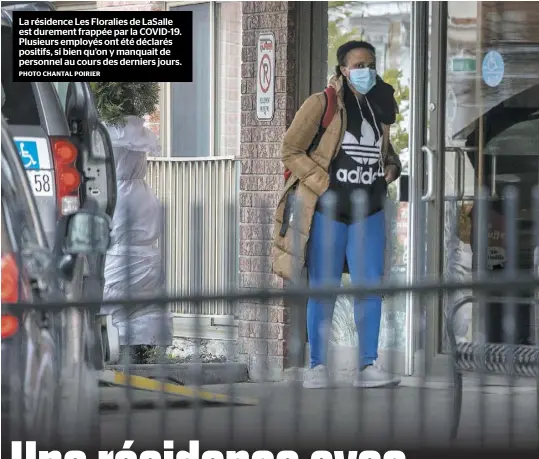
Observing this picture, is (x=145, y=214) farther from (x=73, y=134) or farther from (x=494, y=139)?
(x=494, y=139)

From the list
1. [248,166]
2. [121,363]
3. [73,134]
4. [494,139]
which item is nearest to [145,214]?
[248,166]

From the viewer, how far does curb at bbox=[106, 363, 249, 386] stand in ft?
11.9

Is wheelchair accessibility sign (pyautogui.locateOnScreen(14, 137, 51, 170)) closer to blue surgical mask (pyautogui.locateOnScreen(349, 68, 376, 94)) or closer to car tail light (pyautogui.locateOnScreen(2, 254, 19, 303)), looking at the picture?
blue surgical mask (pyautogui.locateOnScreen(349, 68, 376, 94))

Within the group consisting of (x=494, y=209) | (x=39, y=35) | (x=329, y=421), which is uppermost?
(x=39, y=35)

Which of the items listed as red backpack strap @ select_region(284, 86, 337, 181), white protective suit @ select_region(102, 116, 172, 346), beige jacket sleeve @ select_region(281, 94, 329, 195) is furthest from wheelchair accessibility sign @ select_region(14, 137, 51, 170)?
red backpack strap @ select_region(284, 86, 337, 181)

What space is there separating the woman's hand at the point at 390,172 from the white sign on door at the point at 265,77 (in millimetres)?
961

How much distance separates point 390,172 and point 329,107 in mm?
546

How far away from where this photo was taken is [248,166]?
9.08 metres

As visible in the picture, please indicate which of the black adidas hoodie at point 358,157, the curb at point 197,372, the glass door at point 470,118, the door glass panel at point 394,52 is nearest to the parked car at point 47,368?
the curb at point 197,372

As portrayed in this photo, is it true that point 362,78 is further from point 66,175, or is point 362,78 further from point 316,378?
point 316,378

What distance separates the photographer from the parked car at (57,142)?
22.9 ft

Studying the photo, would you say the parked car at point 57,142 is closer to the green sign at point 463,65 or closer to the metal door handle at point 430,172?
the metal door handle at point 430,172

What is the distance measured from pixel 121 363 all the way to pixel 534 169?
15.7ft

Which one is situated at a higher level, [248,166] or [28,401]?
[248,166]
